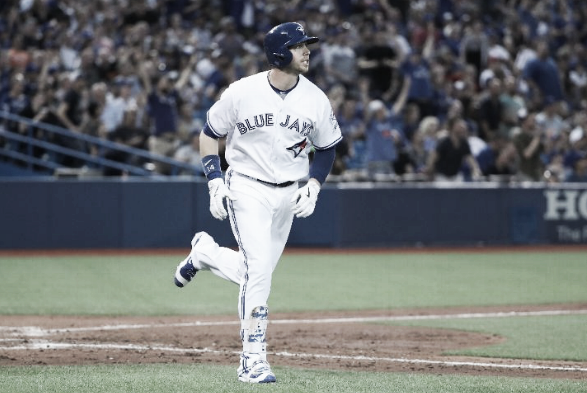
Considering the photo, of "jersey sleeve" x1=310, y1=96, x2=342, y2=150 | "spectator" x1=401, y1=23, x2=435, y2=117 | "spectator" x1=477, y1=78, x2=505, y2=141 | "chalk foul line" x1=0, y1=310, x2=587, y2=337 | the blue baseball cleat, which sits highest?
"spectator" x1=401, y1=23, x2=435, y2=117

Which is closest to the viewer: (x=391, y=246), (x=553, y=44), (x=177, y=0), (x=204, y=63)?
(x=391, y=246)

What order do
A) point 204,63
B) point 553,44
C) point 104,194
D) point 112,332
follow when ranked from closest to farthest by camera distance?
1. point 112,332
2. point 104,194
3. point 204,63
4. point 553,44

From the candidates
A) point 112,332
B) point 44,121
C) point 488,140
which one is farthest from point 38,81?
point 112,332

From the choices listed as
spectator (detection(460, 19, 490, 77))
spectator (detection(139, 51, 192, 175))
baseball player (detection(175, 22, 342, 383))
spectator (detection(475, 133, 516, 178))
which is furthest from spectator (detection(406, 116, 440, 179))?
baseball player (detection(175, 22, 342, 383))

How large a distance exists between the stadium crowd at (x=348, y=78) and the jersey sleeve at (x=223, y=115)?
421 inches

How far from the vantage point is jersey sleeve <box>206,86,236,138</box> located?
696 centimetres

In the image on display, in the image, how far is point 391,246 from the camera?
18.3m

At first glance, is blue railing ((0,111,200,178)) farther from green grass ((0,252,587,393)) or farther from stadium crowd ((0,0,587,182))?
green grass ((0,252,587,393))

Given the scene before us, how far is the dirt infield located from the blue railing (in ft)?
23.7

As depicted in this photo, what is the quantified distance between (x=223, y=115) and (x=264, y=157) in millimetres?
377

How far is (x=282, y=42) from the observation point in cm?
688

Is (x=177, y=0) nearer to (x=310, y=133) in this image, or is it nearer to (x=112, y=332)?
(x=112, y=332)

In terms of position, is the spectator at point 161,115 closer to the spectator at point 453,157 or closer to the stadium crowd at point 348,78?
the stadium crowd at point 348,78

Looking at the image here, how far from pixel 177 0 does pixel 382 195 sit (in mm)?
6040
